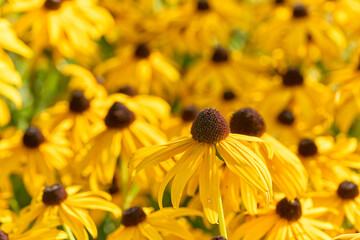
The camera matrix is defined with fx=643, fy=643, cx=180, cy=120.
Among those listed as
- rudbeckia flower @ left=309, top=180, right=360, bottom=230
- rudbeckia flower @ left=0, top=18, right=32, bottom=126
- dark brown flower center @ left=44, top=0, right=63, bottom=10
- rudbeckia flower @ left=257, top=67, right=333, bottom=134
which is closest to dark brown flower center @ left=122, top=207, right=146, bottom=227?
rudbeckia flower @ left=309, top=180, right=360, bottom=230

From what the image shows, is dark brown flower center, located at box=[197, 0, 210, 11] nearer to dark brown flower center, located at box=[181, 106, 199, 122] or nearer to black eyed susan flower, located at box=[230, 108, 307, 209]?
dark brown flower center, located at box=[181, 106, 199, 122]

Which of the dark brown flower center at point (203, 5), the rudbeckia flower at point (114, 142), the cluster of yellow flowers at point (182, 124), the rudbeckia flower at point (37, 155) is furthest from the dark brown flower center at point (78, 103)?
the dark brown flower center at point (203, 5)

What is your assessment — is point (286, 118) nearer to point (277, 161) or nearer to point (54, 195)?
point (277, 161)

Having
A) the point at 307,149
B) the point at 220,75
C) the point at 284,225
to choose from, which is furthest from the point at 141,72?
the point at 284,225

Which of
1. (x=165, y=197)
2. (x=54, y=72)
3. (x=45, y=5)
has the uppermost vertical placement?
(x=45, y=5)

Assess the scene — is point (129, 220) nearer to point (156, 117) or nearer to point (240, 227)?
point (240, 227)

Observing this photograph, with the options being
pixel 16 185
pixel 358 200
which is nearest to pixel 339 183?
pixel 358 200

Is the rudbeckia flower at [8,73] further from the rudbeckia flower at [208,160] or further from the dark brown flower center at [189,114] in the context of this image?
the rudbeckia flower at [208,160]
